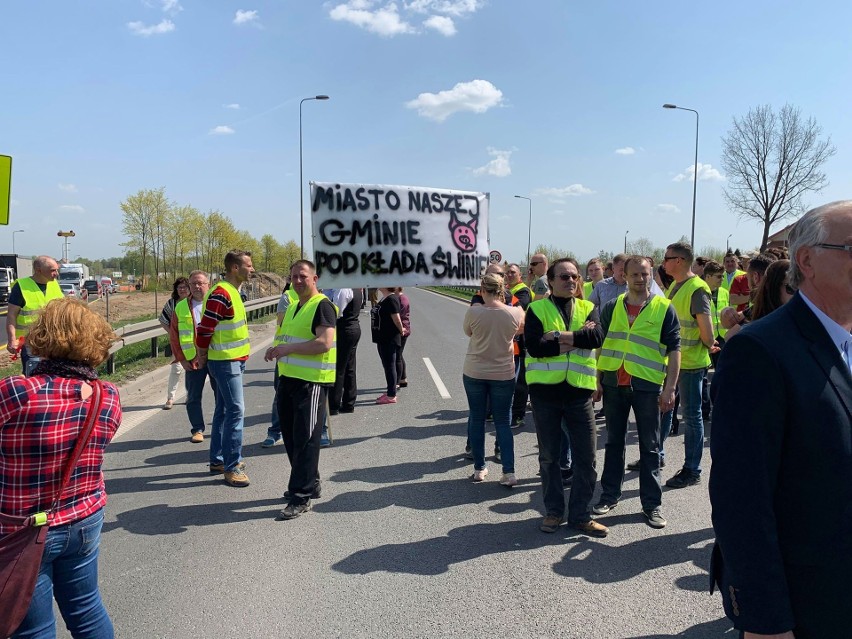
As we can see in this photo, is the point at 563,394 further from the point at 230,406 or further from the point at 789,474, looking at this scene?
the point at 230,406

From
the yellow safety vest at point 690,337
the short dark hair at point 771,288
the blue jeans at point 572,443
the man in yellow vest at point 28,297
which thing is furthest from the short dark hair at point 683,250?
the man in yellow vest at point 28,297

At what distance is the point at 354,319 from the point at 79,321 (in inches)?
218

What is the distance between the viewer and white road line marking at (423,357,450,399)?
892cm

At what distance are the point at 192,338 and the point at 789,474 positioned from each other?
616cm

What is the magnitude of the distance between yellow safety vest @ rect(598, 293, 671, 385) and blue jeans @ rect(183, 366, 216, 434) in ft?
13.2

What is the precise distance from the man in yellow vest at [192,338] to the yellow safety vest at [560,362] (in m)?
3.64

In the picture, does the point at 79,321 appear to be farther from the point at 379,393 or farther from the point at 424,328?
the point at 424,328

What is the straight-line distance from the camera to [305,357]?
15.5 ft

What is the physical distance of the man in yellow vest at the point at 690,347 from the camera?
5211mm

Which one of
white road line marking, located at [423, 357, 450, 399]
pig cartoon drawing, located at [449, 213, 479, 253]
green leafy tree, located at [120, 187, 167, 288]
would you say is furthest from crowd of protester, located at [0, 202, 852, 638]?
green leafy tree, located at [120, 187, 167, 288]

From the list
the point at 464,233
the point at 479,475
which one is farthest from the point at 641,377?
the point at 464,233

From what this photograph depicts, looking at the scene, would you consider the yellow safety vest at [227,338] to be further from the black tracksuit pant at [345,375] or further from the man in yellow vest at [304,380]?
the black tracksuit pant at [345,375]

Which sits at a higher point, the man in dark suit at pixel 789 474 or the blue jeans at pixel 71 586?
the man in dark suit at pixel 789 474

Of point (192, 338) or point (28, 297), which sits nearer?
point (192, 338)
